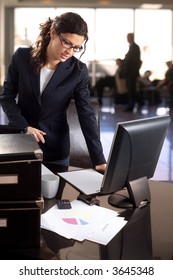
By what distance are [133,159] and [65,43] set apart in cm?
61

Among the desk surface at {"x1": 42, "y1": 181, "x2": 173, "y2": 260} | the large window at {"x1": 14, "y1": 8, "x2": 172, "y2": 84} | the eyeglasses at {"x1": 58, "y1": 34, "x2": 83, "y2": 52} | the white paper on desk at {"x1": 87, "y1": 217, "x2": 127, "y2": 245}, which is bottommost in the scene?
the desk surface at {"x1": 42, "y1": 181, "x2": 173, "y2": 260}

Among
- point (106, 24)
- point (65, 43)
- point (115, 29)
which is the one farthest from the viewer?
point (106, 24)

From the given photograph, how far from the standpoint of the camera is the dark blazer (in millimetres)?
1919

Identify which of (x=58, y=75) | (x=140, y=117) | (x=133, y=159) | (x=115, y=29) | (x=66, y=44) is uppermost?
(x=115, y=29)

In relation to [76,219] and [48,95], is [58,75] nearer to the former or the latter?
[48,95]

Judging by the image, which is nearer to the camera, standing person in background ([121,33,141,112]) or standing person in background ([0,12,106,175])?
standing person in background ([0,12,106,175])

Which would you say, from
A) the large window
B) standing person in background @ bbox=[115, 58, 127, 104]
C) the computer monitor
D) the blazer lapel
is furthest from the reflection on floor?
the large window

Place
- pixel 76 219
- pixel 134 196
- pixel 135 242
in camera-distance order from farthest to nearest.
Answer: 1. pixel 134 196
2. pixel 76 219
3. pixel 135 242

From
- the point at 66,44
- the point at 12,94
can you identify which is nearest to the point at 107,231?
the point at 66,44

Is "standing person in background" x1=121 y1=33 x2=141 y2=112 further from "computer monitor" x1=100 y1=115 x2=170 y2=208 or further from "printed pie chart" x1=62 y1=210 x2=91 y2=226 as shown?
"printed pie chart" x1=62 y1=210 x2=91 y2=226

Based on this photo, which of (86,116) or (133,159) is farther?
(86,116)

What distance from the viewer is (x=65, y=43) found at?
5.44 feet

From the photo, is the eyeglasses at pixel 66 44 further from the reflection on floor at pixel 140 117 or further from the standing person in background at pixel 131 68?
the standing person in background at pixel 131 68

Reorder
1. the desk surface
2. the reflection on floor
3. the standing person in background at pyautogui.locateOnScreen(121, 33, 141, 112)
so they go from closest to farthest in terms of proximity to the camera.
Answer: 1. the desk surface
2. the reflection on floor
3. the standing person in background at pyautogui.locateOnScreen(121, 33, 141, 112)
